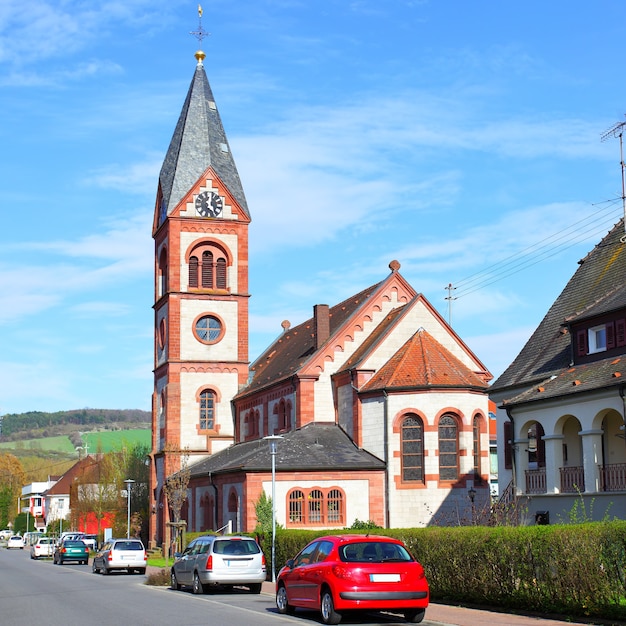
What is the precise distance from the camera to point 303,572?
1933cm

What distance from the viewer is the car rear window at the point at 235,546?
84.2ft

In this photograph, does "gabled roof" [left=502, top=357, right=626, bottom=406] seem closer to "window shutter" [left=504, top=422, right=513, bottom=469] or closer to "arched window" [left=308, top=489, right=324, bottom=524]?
"window shutter" [left=504, top=422, right=513, bottom=469]

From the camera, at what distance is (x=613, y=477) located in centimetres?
2664

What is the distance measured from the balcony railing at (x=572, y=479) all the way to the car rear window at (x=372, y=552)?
10928 mm

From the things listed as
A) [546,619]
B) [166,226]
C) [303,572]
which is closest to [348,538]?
[303,572]

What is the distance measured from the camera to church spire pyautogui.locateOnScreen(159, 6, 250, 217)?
192 ft

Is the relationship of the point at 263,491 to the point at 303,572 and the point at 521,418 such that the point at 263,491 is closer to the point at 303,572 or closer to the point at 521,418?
the point at 521,418

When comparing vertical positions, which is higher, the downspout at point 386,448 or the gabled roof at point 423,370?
the gabled roof at point 423,370

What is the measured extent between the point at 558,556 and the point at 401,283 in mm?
32876

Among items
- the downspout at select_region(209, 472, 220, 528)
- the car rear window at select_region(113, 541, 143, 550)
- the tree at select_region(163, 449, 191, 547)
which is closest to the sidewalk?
the car rear window at select_region(113, 541, 143, 550)

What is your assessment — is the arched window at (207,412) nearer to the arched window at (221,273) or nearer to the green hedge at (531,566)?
the arched window at (221,273)

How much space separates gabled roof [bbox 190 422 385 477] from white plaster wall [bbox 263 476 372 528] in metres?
0.65

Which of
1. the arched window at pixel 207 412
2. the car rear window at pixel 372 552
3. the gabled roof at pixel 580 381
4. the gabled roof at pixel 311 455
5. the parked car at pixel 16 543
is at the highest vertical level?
the arched window at pixel 207 412

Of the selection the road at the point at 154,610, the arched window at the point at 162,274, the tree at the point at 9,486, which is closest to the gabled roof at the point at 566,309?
the road at the point at 154,610
